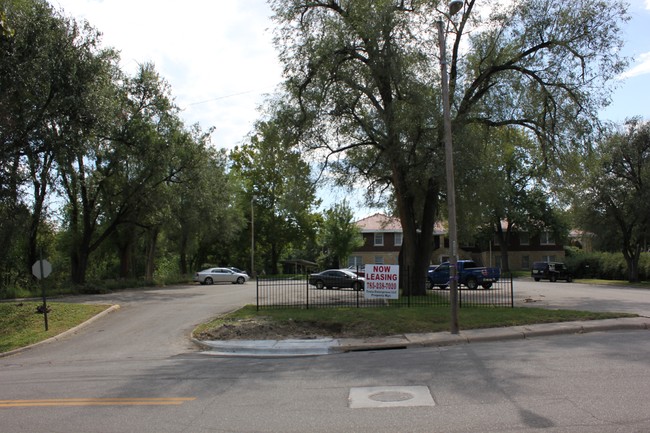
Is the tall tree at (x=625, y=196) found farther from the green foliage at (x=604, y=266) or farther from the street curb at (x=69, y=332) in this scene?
the street curb at (x=69, y=332)

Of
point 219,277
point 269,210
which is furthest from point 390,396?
point 269,210

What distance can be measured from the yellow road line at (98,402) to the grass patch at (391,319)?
22.3 ft

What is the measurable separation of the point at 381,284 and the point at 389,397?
1041 cm

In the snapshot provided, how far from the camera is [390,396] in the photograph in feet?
23.4

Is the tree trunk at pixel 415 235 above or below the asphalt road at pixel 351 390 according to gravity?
above

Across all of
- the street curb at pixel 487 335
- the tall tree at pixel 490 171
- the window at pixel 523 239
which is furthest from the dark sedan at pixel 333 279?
the window at pixel 523 239

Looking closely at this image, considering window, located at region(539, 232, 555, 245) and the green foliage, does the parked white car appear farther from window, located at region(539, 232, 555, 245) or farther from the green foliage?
window, located at region(539, 232, 555, 245)

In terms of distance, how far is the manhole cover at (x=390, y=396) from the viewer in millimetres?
6953

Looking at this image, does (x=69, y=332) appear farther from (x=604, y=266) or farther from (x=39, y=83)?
(x=604, y=266)

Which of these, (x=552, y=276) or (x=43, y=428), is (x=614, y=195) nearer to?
(x=552, y=276)

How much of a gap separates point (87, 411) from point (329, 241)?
50.8 meters

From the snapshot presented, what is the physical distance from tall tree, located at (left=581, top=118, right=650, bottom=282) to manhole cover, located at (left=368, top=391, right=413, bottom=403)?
36.2 metres

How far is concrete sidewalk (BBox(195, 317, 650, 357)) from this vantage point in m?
12.4

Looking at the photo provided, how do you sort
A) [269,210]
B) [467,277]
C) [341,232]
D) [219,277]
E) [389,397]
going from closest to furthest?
[389,397] → [467,277] → [219,277] → [341,232] → [269,210]
